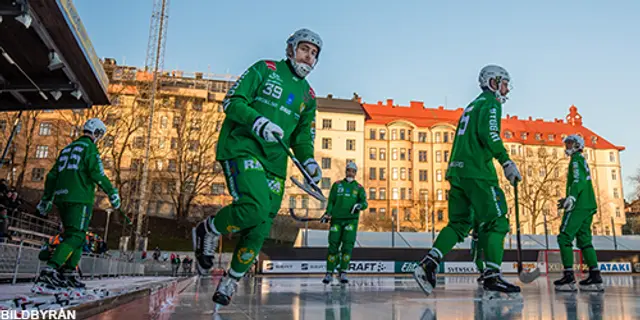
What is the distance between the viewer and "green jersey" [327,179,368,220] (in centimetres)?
915

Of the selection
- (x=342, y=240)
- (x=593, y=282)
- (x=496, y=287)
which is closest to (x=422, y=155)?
(x=342, y=240)

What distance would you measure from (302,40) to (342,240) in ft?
19.6

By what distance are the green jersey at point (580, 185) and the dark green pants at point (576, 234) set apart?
0.14m

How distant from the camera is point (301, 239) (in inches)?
896

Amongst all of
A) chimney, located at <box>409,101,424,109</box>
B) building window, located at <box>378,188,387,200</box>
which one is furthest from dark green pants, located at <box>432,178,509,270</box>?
chimney, located at <box>409,101,424,109</box>

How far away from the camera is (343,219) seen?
919 cm

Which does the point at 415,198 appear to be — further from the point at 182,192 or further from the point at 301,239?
the point at 301,239

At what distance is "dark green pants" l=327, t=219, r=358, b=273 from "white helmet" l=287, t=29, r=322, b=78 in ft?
18.3

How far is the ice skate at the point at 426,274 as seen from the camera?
4836mm

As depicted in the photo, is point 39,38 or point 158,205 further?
point 158,205

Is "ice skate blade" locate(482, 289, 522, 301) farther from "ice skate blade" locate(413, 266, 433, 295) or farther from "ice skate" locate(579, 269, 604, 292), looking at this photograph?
"ice skate" locate(579, 269, 604, 292)

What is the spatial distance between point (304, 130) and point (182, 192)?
36734 mm

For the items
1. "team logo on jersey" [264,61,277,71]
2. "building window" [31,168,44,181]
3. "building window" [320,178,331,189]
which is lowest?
"team logo on jersey" [264,61,277,71]

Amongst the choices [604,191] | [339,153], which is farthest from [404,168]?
[604,191]
